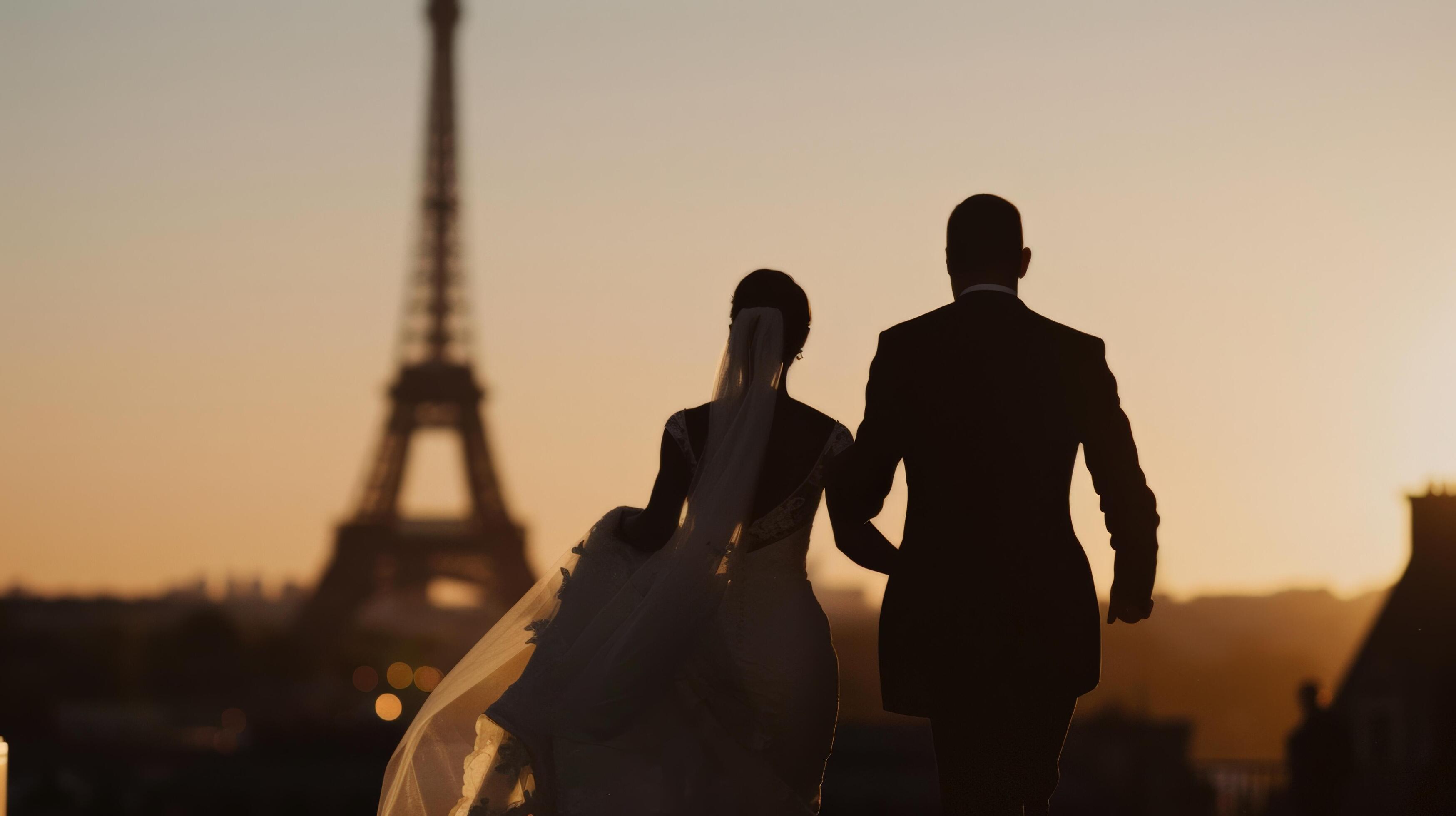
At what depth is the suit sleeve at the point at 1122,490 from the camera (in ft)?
14.4

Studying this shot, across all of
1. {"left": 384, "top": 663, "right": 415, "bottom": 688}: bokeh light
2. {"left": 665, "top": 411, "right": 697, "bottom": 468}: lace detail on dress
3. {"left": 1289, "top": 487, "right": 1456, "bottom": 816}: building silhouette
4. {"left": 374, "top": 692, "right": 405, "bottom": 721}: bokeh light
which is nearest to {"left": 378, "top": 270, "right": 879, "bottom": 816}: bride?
{"left": 665, "top": 411, "right": 697, "bottom": 468}: lace detail on dress

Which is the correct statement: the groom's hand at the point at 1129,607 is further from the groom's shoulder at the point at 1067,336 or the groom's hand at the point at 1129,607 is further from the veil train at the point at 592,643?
the veil train at the point at 592,643

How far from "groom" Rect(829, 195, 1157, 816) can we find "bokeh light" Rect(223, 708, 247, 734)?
83130mm

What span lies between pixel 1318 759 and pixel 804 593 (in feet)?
23.2

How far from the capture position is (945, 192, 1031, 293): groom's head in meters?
4.49

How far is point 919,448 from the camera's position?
444 cm

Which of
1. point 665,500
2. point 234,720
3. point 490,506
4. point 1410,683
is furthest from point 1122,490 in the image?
point 234,720

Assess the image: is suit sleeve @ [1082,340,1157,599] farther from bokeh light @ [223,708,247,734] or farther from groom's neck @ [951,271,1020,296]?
bokeh light @ [223,708,247,734]

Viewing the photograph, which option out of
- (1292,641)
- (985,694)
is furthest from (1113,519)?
(1292,641)

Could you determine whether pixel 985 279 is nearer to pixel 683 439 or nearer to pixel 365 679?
pixel 683 439

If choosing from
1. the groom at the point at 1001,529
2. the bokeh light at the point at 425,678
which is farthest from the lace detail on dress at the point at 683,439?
the bokeh light at the point at 425,678

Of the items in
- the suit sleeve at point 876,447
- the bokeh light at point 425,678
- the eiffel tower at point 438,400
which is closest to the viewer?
the suit sleeve at point 876,447

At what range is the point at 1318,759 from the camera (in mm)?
11547

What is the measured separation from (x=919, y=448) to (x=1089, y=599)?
20.5 inches
